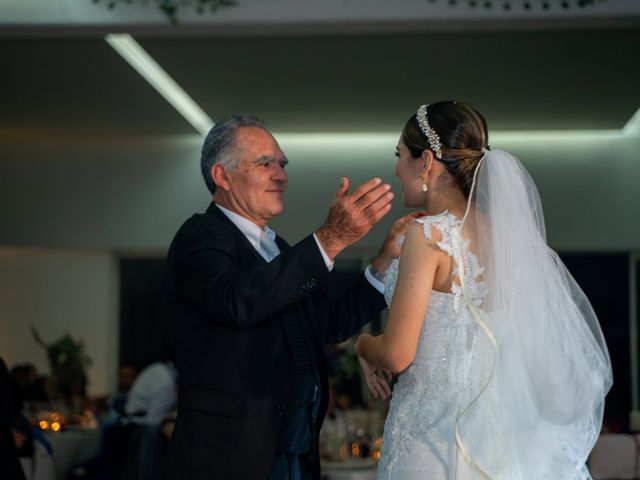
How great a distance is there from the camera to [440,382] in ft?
10.2

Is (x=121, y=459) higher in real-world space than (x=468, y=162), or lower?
lower

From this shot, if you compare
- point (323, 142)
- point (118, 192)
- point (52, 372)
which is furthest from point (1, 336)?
point (323, 142)

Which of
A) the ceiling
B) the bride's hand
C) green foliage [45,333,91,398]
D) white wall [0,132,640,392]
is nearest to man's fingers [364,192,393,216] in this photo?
the bride's hand

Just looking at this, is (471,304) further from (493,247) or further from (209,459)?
(209,459)

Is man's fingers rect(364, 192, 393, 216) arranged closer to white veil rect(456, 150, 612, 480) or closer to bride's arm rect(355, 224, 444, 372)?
bride's arm rect(355, 224, 444, 372)

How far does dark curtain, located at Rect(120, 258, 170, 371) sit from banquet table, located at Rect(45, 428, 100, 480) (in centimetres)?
235

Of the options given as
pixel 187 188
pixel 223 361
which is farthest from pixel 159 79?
pixel 223 361

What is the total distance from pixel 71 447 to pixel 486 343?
676 cm

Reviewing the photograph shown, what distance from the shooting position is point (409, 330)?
2.93 metres

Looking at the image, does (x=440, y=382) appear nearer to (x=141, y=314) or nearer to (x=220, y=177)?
(x=220, y=177)

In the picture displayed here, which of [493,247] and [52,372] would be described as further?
[52,372]

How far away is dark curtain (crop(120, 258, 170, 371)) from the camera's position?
11.8 meters

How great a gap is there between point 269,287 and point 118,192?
25.8 feet

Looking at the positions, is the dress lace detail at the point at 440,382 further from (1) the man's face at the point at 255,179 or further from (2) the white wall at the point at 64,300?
(2) the white wall at the point at 64,300
